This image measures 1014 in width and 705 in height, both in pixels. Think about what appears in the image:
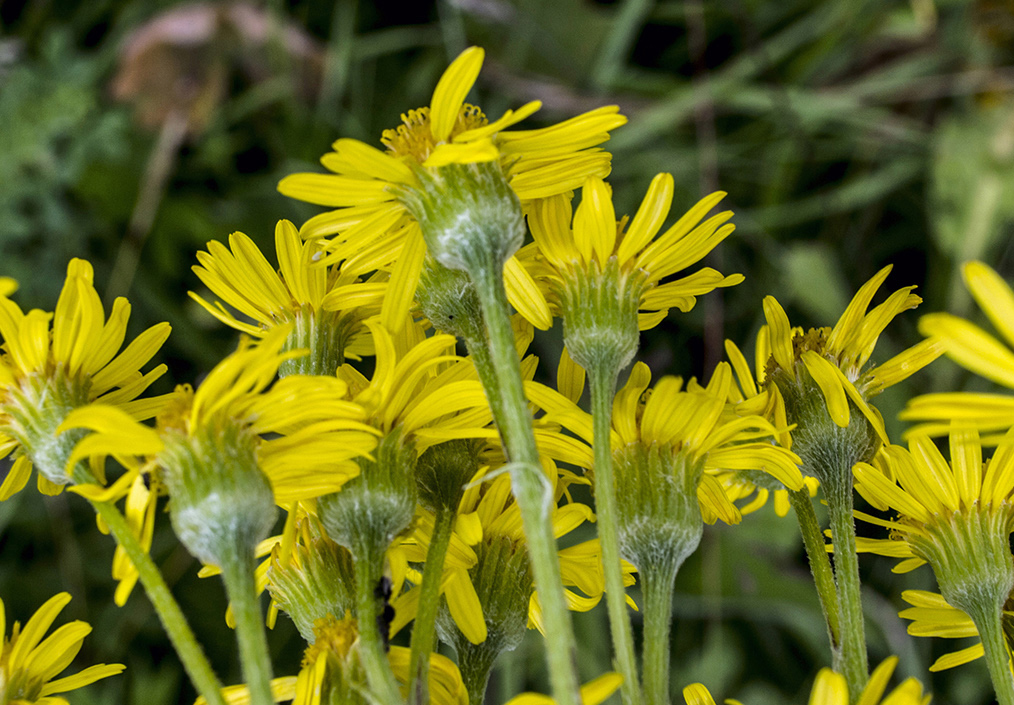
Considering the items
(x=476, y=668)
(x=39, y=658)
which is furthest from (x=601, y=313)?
(x=39, y=658)

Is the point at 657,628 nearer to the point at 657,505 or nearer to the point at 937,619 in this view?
the point at 657,505

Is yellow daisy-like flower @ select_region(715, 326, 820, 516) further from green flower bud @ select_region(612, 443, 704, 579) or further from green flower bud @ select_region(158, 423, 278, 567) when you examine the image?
green flower bud @ select_region(158, 423, 278, 567)

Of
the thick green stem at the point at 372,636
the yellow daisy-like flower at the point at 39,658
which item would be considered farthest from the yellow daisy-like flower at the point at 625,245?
the yellow daisy-like flower at the point at 39,658

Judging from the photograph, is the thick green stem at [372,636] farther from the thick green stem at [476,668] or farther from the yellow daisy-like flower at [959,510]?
the yellow daisy-like flower at [959,510]

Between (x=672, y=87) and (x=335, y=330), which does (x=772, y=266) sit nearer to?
(x=672, y=87)

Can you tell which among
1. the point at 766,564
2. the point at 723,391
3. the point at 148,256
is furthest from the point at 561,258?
the point at 148,256

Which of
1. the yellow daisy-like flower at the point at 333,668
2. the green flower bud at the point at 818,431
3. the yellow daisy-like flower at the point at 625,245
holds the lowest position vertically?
the yellow daisy-like flower at the point at 333,668
